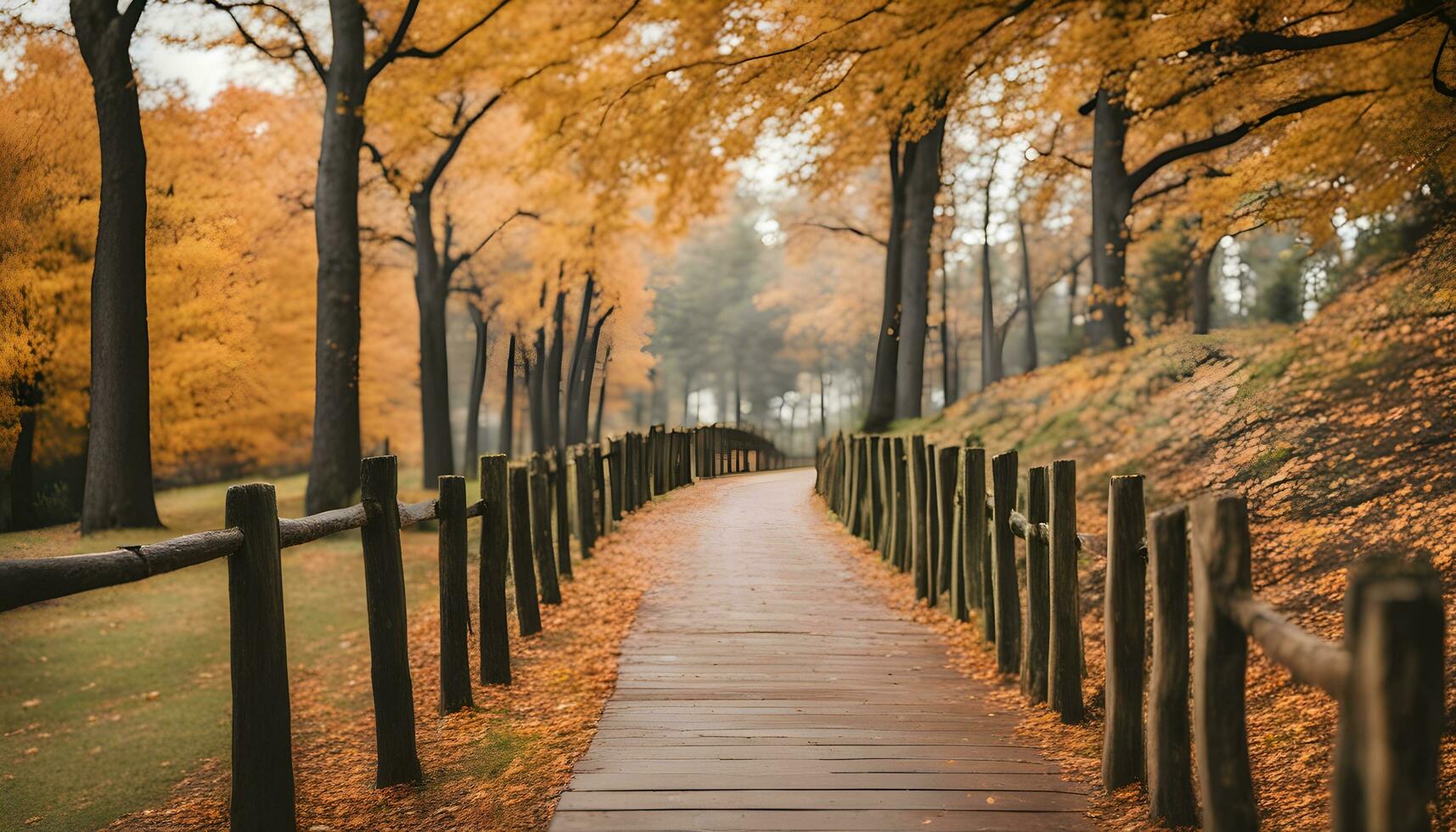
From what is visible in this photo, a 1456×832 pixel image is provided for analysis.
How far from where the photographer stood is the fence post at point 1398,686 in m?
1.74

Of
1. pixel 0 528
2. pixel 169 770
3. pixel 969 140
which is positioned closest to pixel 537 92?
pixel 0 528

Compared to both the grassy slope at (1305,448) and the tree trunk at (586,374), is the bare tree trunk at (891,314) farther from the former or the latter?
the grassy slope at (1305,448)

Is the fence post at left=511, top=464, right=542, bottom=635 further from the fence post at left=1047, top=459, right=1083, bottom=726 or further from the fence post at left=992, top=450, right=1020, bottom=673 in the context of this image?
the fence post at left=1047, top=459, right=1083, bottom=726

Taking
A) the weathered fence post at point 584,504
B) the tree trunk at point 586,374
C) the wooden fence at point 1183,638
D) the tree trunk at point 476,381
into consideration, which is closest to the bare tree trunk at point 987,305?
the tree trunk at point 586,374

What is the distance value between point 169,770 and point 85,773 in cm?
42

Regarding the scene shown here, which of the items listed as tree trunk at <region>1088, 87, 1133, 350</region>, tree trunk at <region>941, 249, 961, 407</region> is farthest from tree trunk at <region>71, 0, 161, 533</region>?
tree trunk at <region>941, 249, 961, 407</region>

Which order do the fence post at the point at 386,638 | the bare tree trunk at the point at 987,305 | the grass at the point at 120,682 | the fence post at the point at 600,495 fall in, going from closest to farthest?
the fence post at the point at 386,638, the grass at the point at 120,682, the fence post at the point at 600,495, the bare tree trunk at the point at 987,305

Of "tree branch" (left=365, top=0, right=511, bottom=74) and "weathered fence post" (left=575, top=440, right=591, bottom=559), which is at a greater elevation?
"tree branch" (left=365, top=0, right=511, bottom=74)

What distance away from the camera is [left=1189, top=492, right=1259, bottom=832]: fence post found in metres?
2.76

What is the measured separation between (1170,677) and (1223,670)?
58cm

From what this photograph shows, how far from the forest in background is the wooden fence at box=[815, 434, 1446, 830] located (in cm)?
408

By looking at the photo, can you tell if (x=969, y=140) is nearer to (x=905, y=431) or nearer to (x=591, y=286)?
(x=905, y=431)

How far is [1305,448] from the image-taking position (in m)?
6.78

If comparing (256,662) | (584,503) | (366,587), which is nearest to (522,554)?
(366,587)
